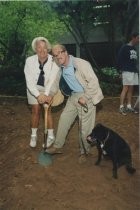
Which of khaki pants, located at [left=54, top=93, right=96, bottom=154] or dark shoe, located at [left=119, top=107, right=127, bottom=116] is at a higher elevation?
khaki pants, located at [left=54, top=93, right=96, bottom=154]

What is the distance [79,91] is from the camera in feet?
15.0

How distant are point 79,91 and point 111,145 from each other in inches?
25.3

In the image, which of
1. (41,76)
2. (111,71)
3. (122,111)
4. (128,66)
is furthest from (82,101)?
(111,71)

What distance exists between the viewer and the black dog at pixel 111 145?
4.37 m

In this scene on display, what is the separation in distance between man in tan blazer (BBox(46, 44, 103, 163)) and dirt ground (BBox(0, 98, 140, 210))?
27 cm

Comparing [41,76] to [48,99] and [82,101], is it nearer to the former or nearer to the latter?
[48,99]

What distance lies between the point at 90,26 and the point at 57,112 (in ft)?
12.8

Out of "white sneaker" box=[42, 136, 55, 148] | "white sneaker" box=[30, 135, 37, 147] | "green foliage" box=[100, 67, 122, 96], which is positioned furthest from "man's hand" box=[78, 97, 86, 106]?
"green foliage" box=[100, 67, 122, 96]

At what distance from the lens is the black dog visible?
172 inches

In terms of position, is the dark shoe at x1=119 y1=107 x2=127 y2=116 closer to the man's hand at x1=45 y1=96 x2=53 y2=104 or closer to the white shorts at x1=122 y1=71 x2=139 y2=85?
the white shorts at x1=122 y1=71 x2=139 y2=85

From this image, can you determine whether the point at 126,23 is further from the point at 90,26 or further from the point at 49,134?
the point at 49,134

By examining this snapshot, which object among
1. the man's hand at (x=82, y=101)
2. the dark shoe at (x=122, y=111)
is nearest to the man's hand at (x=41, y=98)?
the man's hand at (x=82, y=101)

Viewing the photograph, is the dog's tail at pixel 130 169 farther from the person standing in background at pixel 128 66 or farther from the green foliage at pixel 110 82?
the green foliage at pixel 110 82

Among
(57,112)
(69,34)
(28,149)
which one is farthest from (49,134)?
(69,34)
